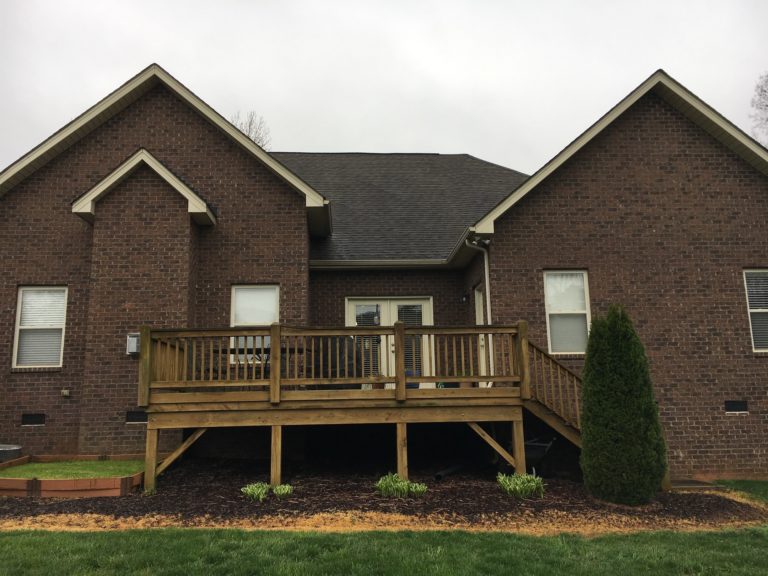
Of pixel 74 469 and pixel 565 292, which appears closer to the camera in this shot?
pixel 74 469

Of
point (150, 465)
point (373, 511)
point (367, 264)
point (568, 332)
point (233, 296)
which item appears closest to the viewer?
point (373, 511)

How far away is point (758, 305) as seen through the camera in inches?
423

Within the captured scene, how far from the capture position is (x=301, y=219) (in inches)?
445

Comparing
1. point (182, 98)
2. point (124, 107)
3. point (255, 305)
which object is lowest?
point (255, 305)

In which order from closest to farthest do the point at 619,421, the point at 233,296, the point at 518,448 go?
the point at 619,421 < the point at 518,448 < the point at 233,296

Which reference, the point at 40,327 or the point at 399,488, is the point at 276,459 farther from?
the point at 40,327

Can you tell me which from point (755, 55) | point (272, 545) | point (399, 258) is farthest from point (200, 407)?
point (755, 55)

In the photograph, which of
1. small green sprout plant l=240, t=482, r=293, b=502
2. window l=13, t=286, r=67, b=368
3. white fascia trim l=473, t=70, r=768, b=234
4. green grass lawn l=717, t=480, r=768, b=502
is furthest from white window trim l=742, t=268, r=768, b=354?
window l=13, t=286, r=67, b=368

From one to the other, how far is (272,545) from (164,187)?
280 inches

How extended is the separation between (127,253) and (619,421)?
8.39 metres

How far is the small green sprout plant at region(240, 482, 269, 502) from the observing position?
7.67 meters

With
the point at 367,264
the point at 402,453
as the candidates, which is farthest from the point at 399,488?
the point at 367,264

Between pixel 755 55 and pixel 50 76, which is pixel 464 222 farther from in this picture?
pixel 50 76

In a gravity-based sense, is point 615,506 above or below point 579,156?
below
